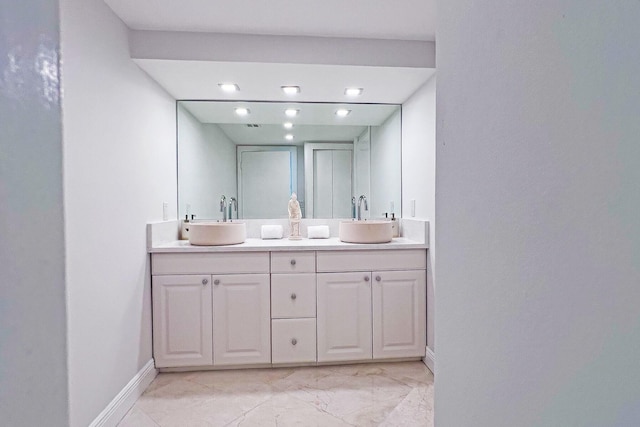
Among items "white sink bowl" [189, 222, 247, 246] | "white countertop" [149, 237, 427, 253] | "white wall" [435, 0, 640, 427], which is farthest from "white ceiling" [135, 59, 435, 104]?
"white wall" [435, 0, 640, 427]

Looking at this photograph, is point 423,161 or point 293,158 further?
point 293,158

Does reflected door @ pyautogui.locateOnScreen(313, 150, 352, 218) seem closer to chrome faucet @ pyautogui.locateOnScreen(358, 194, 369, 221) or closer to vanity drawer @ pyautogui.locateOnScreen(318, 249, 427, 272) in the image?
chrome faucet @ pyautogui.locateOnScreen(358, 194, 369, 221)

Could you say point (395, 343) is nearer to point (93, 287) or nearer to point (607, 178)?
point (93, 287)

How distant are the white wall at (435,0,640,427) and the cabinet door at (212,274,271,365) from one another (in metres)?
1.69

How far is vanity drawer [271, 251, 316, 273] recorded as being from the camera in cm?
228

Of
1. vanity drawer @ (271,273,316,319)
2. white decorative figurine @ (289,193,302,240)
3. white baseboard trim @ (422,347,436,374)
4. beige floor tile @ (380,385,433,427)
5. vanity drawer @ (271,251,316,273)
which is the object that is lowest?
beige floor tile @ (380,385,433,427)

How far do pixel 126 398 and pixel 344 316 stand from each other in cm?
134

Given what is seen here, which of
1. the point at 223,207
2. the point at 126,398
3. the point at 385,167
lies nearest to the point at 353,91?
the point at 385,167

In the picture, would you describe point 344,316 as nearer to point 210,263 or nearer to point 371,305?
point 371,305

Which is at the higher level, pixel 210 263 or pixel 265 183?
pixel 265 183

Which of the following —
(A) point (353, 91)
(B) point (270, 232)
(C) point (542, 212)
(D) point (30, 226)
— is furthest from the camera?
(B) point (270, 232)

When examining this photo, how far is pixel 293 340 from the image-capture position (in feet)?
7.49

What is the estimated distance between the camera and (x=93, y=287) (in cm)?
155

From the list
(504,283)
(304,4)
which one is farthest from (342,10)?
(504,283)
